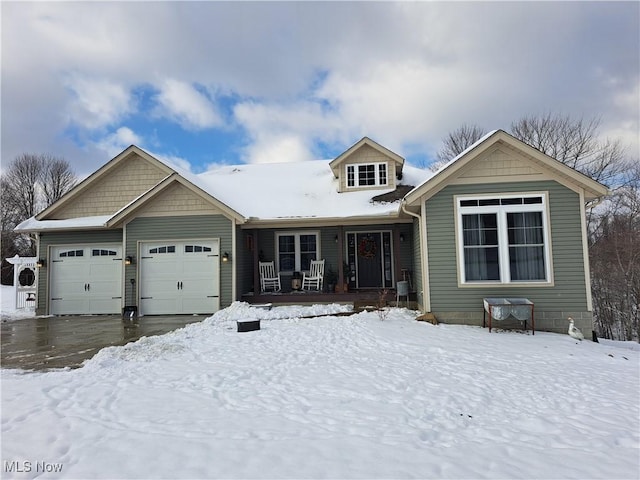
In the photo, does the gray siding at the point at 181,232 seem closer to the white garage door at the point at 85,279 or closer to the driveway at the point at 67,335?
the white garage door at the point at 85,279

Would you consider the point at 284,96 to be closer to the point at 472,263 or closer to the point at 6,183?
the point at 472,263

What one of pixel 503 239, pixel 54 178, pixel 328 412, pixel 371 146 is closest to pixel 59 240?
pixel 371 146

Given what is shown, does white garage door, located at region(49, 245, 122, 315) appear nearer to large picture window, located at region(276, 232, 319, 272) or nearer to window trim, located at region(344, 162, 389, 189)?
large picture window, located at region(276, 232, 319, 272)

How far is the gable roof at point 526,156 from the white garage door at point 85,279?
9.60 meters

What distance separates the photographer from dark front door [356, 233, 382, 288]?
12391 millimetres

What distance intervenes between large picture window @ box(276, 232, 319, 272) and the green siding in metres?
5.19

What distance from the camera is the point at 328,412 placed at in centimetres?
356

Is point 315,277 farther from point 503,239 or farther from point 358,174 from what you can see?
point 503,239

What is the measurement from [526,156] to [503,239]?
196 cm

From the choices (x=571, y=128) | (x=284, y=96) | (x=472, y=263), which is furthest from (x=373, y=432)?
(x=571, y=128)

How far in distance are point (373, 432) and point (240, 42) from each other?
1123 centimetres

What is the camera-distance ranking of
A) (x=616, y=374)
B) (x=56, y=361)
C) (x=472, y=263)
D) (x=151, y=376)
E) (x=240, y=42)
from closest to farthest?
(x=151, y=376)
(x=616, y=374)
(x=56, y=361)
(x=472, y=263)
(x=240, y=42)

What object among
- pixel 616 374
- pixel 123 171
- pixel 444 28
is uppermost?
pixel 444 28

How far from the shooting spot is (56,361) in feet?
18.4
